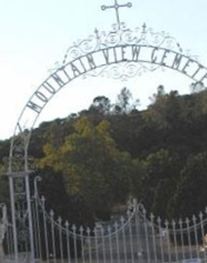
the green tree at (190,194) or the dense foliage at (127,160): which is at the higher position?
the dense foliage at (127,160)

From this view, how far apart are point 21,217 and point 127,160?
19526 mm

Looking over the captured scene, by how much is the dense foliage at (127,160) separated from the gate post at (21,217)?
19.8ft

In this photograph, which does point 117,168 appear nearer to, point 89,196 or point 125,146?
point 89,196

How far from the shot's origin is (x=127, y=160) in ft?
101

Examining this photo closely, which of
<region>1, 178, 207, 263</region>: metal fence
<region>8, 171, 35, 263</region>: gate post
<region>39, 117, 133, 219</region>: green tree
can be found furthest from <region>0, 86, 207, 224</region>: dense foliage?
<region>8, 171, 35, 263</region>: gate post

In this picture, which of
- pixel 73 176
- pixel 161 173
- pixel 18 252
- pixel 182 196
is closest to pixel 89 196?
pixel 73 176

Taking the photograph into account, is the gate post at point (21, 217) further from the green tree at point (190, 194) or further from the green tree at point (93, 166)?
the green tree at point (93, 166)

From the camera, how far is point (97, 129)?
98.6 ft

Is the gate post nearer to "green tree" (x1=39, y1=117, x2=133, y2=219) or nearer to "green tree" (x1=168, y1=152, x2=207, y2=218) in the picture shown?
"green tree" (x1=168, y1=152, x2=207, y2=218)

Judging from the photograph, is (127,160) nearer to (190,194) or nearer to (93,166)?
(93,166)

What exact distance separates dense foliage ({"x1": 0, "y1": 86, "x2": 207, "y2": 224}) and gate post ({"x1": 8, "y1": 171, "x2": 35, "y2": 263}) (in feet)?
19.8

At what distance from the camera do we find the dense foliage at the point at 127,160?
18969 millimetres

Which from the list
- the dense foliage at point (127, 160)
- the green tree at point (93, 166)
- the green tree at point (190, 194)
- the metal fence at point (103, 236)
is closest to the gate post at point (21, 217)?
the metal fence at point (103, 236)

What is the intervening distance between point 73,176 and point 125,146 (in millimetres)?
10127
